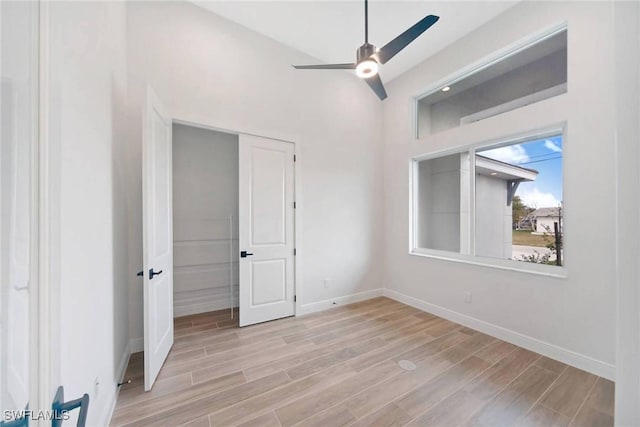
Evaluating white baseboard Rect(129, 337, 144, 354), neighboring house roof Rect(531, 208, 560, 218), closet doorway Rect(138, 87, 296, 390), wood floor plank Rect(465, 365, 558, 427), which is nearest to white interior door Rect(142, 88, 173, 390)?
closet doorway Rect(138, 87, 296, 390)

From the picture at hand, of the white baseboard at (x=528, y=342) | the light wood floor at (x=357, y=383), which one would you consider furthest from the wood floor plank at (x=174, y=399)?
the white baseboard at (x=528, y=342)

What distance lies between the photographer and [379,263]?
421cm

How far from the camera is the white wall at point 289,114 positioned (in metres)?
2.53

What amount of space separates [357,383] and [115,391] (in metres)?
1.87

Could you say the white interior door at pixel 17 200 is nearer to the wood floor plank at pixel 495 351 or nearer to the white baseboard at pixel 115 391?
the white baseboard at pixel 115 391

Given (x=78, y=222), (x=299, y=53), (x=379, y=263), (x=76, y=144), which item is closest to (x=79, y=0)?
(x=76, y=144)

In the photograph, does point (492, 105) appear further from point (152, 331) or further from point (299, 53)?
point (152, 331)

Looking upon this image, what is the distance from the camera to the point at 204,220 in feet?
11.8

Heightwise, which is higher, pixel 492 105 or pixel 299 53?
pixel 299 53

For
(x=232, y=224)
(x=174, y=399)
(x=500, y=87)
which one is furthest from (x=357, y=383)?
(x=500, y=87)

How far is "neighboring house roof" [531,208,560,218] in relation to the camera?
2.49 meters

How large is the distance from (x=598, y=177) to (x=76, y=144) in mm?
3861

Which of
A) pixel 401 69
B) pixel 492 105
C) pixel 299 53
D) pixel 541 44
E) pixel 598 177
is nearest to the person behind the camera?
pixel 598 177

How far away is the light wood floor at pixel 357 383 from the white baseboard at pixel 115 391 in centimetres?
6
